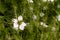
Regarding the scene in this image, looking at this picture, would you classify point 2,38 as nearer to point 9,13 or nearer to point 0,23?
point 0,23

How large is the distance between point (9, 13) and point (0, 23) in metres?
0.16

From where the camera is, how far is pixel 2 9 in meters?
1.90

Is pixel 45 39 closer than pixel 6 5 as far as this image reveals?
Yes

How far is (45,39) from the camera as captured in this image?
69.6 inches

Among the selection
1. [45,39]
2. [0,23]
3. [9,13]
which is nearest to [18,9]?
[9,13]

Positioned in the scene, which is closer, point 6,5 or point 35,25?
point 35,25

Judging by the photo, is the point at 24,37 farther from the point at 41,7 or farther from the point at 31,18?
the point at 41,7

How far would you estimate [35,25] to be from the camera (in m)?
1.82

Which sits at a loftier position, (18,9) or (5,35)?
(18,9)

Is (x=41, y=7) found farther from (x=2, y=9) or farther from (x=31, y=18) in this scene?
(x=2, y=9)

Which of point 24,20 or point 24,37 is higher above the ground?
point 24,20

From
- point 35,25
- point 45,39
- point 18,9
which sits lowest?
point 45,39

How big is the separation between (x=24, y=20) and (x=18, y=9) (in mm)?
119

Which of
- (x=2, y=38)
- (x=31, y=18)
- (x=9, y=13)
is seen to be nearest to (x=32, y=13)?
(x=31, y=18)
